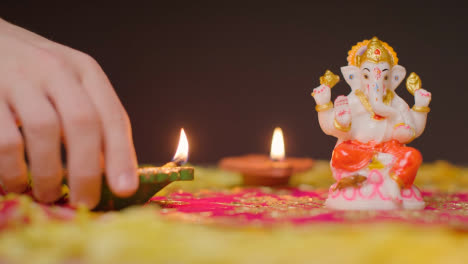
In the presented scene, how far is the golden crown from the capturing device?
4.53 ft

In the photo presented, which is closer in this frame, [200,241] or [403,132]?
[200,241]

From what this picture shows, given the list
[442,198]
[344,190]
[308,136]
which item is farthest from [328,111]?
[308,136]

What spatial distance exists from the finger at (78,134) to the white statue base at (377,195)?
65 cm

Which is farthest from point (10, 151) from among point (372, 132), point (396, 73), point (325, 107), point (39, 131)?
point (396, 73)

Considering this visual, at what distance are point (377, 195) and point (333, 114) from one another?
0.25m

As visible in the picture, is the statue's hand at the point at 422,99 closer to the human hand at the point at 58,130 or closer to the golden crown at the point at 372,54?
the golden crown at the point at 372,54

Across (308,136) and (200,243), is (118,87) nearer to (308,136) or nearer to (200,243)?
(308,136)

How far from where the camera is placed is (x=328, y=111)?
1350mm

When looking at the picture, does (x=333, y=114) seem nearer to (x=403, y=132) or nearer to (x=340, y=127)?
(x=340, y=127)

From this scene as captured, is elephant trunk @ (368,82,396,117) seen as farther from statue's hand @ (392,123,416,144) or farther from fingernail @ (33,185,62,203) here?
fingernail @ (33,185,62,203)

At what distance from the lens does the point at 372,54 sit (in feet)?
4.55

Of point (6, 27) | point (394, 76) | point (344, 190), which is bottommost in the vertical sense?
point (344, 190)

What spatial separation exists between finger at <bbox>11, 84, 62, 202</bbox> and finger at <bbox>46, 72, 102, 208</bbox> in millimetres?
22

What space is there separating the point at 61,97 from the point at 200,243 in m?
0.48
